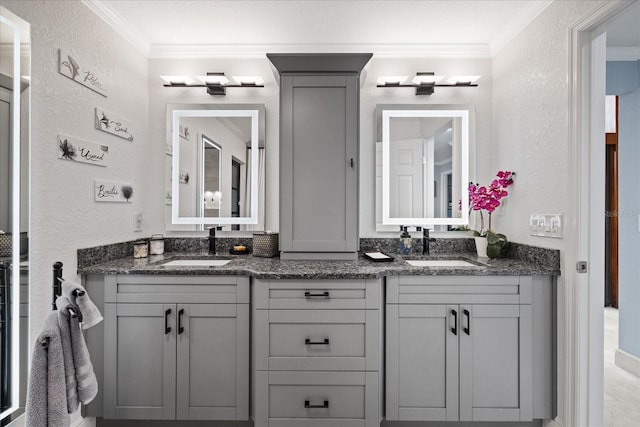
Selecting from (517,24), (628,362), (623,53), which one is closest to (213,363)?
(628,362)

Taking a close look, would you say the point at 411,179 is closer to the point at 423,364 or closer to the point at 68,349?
the point at 423,364

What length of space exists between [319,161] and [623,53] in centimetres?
187

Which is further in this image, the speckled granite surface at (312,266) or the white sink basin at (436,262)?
the white sink basin at (436,262)

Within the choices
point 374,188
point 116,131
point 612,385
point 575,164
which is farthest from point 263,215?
point 612,385

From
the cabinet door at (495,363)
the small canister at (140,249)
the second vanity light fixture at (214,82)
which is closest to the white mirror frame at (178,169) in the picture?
the second vanity light fixture at (214,82)

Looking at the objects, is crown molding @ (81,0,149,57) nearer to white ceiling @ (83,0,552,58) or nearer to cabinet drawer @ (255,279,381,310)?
white ceiling @ (83,0,552,58)

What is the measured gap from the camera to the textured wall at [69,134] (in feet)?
5.12

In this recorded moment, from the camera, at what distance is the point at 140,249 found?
2.20 metres

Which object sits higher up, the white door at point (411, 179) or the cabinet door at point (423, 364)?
the white door at point (411, 179)

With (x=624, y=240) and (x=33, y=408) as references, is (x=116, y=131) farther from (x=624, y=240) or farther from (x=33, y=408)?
(x=624, y=240)

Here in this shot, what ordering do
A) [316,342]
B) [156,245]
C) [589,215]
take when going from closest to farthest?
1. [589,215]
2. [316,342]
3. [156,245]

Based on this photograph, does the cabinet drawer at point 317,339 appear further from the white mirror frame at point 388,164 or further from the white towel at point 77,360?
the white mirror frame at point 388,164

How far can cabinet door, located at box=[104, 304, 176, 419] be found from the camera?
1.79m

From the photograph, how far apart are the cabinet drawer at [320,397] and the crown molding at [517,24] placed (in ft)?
7.38
